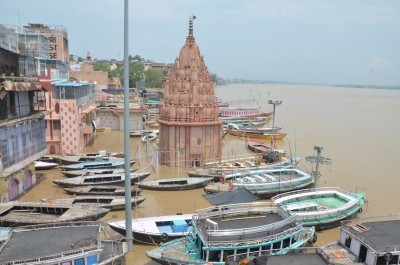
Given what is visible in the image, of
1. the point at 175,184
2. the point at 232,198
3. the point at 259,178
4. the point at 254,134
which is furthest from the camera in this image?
the point at 254,134

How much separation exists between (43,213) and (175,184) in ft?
31.3

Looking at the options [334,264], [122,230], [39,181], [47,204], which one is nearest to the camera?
[334,264]

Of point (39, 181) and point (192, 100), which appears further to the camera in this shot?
point (192, 100)

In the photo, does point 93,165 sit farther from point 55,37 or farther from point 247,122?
point 247,122

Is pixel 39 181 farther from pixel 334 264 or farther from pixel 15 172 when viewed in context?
pixel 334 264

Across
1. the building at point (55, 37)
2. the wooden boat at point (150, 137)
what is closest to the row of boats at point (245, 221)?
the wooden boat at point (150, 137)

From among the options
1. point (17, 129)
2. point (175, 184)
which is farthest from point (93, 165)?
point (17, 129)

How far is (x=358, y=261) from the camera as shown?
1316 cm

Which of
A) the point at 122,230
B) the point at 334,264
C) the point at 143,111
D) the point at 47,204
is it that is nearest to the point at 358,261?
the point at 334,264

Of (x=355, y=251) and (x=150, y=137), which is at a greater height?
(x=355, y=251)

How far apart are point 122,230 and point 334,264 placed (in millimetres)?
9664

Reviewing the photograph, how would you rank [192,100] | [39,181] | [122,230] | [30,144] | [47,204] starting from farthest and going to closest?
[192,100], [39,181], [30,144], [47,204], [122,230]

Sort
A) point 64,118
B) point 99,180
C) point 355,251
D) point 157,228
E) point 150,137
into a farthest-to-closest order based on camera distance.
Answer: point 150,137 → point 64,118 → point 99,180 → point 157,228 → point 355,251

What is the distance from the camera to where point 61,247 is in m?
12.1
